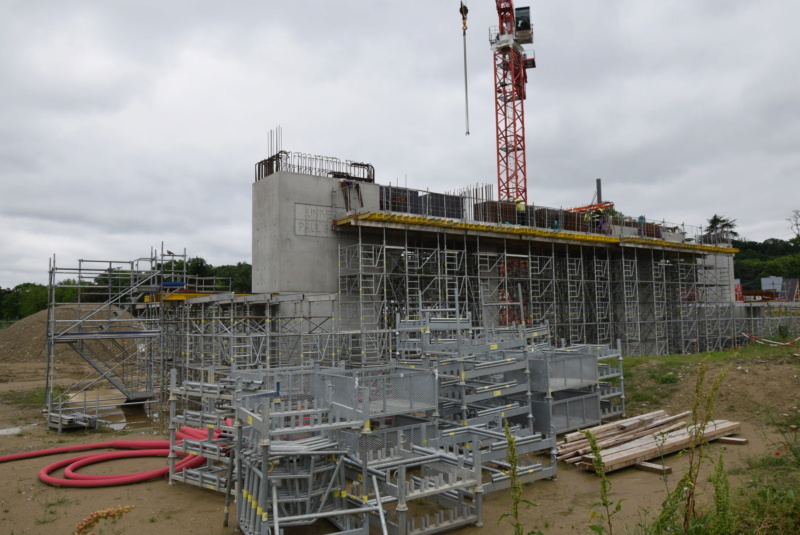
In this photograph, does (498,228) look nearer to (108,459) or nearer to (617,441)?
(617,441)

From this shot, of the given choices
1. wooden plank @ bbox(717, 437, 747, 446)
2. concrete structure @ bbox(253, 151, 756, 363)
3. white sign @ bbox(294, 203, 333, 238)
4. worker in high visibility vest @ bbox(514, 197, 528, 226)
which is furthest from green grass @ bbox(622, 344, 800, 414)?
white sign @ bbox(294, 203, 333, 238)

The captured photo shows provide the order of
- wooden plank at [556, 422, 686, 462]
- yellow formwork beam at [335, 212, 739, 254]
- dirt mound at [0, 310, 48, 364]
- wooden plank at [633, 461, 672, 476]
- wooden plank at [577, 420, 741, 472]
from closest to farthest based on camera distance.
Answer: wooden plank at [633, 461, 672, 476] → wooden plank at [577, 420, 741, 472] → wooden plank at [556, 422, 686, 462] → yellow formwork beam at [335, 212, 739, 254] → dirt mound at [0, 310, 48, 364]

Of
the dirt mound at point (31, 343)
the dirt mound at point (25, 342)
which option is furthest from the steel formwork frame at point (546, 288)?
the dirt mound at point (25, 342)

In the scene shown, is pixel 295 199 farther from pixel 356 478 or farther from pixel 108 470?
pixel 356 478

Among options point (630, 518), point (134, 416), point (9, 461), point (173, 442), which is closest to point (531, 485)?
point (630, 518)

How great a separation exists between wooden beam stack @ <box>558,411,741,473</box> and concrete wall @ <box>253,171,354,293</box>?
13.9m

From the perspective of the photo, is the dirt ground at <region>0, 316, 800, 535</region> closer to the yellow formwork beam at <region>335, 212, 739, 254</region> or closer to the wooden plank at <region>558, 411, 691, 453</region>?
the wooden plank at <region>558, 411, 691, 453</region>

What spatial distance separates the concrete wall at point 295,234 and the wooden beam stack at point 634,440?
13.9 m

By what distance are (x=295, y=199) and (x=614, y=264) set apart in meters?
21.6

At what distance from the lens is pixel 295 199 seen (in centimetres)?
2505

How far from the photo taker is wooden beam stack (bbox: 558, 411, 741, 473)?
1275 centimetres

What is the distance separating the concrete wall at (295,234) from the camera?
81.0ft

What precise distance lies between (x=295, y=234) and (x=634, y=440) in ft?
52.3

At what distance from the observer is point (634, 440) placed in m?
14.2
